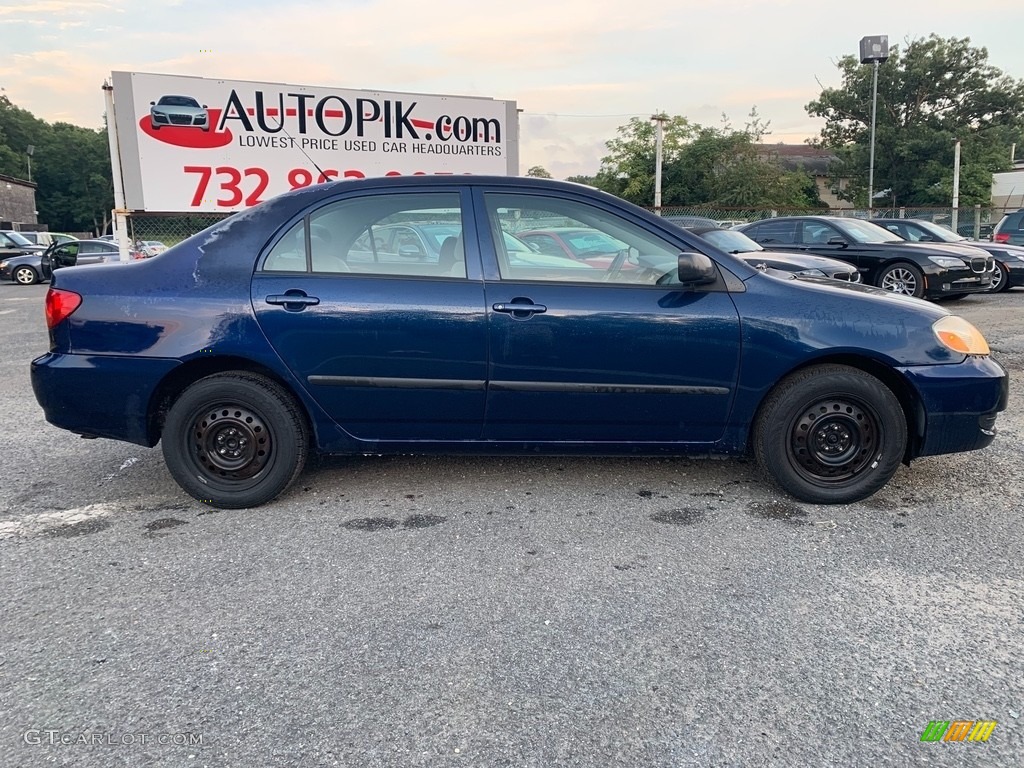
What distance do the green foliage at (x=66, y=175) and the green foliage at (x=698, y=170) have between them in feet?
209

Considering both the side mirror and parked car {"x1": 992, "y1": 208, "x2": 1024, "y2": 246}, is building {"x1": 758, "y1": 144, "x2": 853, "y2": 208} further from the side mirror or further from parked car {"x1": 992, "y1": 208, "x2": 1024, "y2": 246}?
the side mirror

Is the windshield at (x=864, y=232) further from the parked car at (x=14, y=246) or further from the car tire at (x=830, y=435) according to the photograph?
the parked car at (x=14, y=246)

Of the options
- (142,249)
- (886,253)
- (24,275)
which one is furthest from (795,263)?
(24,275)

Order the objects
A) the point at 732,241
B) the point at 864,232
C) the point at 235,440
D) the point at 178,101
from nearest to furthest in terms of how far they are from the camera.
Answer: the point at 235,440, the point at 178,101, the point at 732,241, the point at 864,232

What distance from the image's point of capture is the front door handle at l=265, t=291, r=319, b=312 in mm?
3586

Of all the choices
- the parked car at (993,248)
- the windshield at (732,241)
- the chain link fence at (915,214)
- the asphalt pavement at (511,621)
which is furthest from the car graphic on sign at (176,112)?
the chain link fence at (915,214)

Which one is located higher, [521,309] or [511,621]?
[521,309]

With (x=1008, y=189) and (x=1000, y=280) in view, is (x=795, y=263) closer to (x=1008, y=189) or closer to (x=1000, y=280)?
(x=1000, y=280)

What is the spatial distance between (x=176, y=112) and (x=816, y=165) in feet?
194

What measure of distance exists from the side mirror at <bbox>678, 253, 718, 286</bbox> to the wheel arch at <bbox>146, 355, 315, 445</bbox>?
1951 mm

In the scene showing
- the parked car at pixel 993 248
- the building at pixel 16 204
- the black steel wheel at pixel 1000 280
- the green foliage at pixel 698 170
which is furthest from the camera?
the building at pixel 16 204

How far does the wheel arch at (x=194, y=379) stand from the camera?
12.1 feet

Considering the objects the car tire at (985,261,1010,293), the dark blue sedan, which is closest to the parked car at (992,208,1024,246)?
the car tire at (985,261,1010,293)

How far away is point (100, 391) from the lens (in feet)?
12.0
